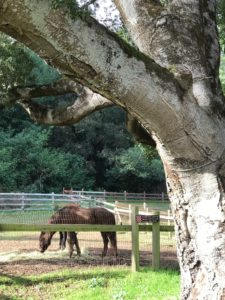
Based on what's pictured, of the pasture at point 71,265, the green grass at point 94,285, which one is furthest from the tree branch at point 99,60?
the pasture at point 71,265

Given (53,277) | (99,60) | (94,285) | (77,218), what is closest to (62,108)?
(94,285)

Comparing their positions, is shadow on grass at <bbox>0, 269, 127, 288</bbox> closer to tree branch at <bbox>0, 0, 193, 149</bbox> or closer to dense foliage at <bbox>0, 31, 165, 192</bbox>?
tree branch at <bbox>0, 0, 193, 149</bbox>

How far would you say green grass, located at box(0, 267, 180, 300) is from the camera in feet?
23.8

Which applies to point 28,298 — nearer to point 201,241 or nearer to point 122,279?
point 122,279

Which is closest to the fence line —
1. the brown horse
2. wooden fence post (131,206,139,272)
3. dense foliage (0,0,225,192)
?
wooden fence post (131,206,139,272)

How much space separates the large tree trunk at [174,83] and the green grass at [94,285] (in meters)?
2.51

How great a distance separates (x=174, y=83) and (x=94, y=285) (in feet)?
15.0

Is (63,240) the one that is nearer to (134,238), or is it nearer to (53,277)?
(134,238)

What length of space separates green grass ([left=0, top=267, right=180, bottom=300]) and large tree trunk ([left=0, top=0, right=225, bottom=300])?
2.51 metres

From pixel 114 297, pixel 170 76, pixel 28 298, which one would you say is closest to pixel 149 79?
pixel 170 76

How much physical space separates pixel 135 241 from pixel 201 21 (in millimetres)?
5222

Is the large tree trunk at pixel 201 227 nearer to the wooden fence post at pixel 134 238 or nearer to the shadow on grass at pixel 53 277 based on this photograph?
the shadow on grass at pixel 53 277

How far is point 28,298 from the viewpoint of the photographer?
733 cm

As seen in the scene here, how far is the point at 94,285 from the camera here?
7898 mm
